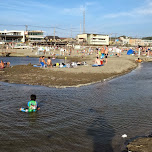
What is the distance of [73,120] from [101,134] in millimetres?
1574

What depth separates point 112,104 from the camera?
33.4ft

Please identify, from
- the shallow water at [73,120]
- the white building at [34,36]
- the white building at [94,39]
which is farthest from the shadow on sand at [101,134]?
the white building at [94,39]

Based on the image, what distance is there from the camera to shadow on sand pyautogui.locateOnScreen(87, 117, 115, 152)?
5823mm

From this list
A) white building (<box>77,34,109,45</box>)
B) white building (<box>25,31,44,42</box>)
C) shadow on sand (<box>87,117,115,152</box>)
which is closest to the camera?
shadow on sand (<box>87,117,115,152</box>)

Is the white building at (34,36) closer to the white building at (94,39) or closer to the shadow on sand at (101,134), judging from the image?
the white building at (94,39)

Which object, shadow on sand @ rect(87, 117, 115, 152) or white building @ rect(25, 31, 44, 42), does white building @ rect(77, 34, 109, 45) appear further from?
shadow on sand @ rect(87, 117, 115, 152)

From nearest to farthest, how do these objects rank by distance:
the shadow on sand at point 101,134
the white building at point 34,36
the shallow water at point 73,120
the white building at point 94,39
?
the shadow on sand at point 101,134
the shallow water at point 73,120
the white building at point 34,36
the white building at point 94,39

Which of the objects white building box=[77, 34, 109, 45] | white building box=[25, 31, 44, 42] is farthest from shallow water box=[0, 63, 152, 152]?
white building box=[77, 34, 109, 45]

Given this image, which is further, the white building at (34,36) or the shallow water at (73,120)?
the white building at (34,36)

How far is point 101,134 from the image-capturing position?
6.71 metres

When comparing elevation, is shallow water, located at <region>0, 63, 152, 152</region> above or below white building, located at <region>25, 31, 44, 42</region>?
below

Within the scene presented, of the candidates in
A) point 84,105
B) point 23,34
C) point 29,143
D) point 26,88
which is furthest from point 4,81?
point 23,34

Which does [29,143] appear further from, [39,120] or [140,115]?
[140,115]

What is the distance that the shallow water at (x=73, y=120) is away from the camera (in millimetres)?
6008
